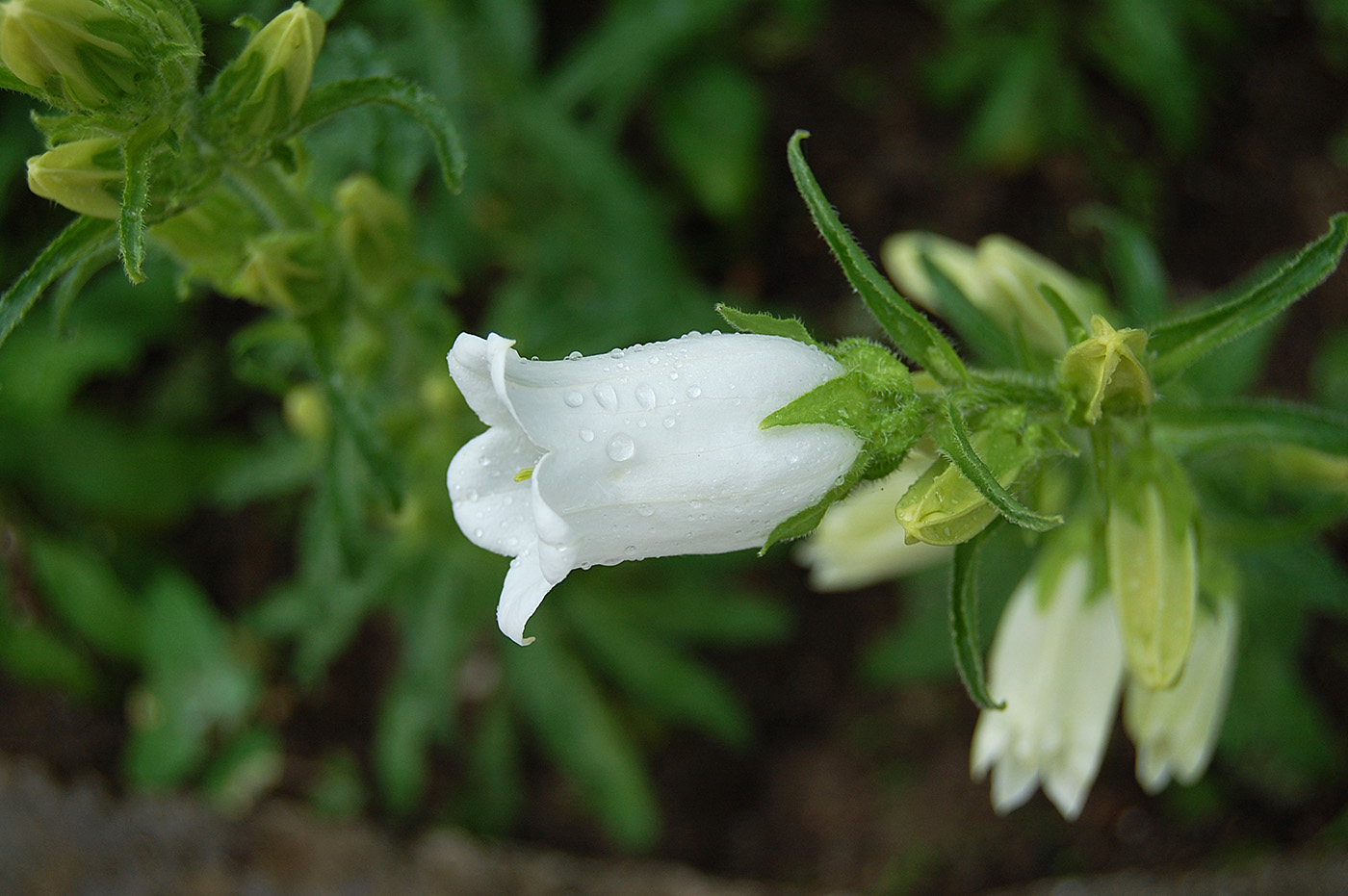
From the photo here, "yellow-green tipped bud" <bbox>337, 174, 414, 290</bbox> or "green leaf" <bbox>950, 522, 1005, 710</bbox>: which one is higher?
"yellow-green tipped bud" <bbox>337, 174, 414, 290</bbox>

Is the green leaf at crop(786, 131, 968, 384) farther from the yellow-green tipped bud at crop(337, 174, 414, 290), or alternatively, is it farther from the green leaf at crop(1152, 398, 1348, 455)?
the yellow-green tipped bud at crop(337, 174, 414, 290)

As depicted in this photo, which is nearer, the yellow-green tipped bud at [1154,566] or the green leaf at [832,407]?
the green leaf at [832,407]

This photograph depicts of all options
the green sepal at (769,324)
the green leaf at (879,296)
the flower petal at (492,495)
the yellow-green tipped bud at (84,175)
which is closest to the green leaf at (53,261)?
the yellow-green tipped bud at (84,175)

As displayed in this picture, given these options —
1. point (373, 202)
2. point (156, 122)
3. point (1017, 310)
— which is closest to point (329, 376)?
point (373, 202)

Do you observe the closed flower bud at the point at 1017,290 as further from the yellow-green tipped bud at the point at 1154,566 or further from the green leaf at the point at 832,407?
the green leaf at the point at 832,407

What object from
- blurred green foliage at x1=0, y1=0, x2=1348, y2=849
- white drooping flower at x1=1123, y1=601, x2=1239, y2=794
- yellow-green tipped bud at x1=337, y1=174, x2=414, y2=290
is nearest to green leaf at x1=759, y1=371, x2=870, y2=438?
white drooping flower at x1=1123, y1=601, x2=1239, y2=794

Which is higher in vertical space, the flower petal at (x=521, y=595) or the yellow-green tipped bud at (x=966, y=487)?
the flower petal at (x=521, y=595)
